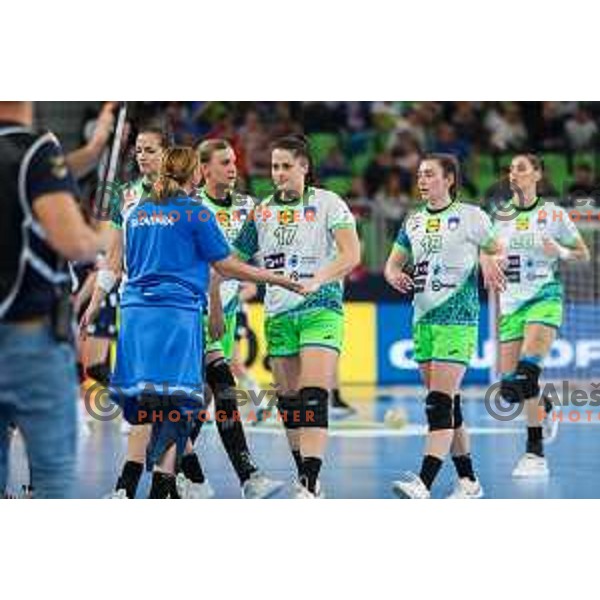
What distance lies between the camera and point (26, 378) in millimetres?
7316

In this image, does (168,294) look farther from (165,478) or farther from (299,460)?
(299,460)

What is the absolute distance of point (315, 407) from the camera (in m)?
11.0

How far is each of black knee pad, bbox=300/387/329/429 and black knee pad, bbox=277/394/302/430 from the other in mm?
85

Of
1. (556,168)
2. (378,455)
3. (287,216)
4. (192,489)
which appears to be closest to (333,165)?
(556,168)

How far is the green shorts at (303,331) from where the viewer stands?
36.5 feet

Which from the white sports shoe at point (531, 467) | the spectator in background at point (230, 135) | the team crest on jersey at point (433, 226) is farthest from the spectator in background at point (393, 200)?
the team crest on jersey at point (433, 226)

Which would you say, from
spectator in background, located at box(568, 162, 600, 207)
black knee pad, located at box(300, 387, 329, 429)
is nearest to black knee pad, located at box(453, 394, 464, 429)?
black knee pad, located at box(300, 387, 329, 429)

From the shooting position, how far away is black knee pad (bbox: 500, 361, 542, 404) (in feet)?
43.7

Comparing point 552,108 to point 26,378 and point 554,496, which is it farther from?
point 26,378

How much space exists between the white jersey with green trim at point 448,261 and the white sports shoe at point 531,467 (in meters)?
→ 1.92

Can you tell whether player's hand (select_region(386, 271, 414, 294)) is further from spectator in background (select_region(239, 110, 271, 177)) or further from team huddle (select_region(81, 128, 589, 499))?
spectator in background (select_region(239, 110, 271, 177))

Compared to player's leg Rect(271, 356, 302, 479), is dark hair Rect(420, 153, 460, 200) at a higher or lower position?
higher

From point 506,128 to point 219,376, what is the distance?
14.3 m

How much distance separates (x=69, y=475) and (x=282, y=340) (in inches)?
156
